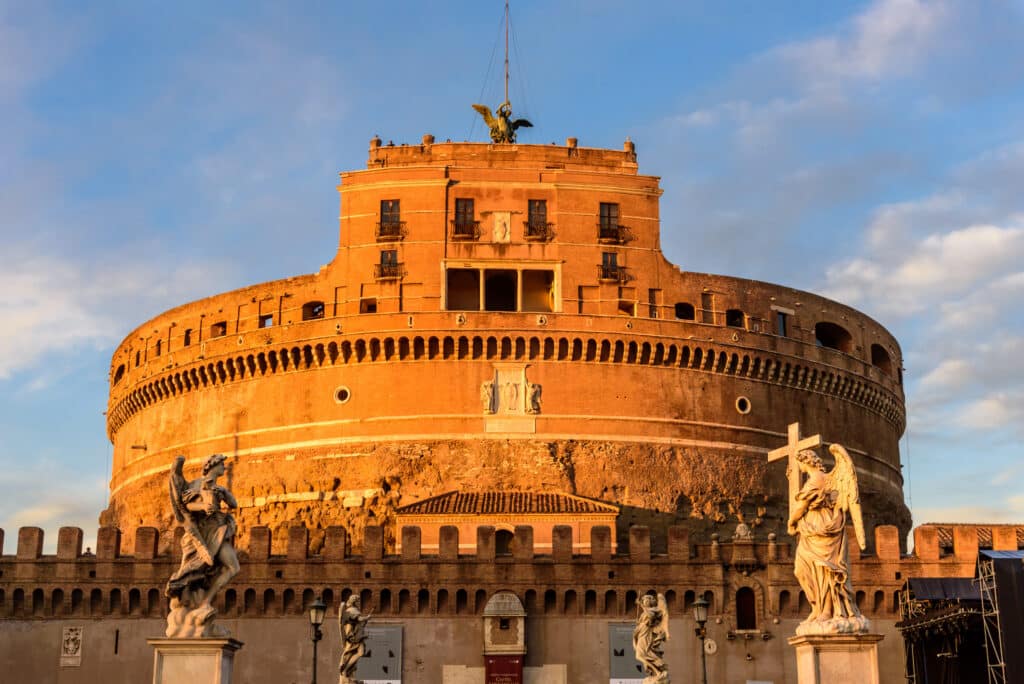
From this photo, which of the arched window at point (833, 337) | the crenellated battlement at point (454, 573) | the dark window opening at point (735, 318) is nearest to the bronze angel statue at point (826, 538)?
the crenellated battlement at point (454, 573)

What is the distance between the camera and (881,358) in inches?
2402

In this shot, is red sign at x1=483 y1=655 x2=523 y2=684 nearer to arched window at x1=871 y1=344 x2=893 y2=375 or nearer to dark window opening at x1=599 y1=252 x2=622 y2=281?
dark window opening at x1=599 y1=252 x2=622 y2=281

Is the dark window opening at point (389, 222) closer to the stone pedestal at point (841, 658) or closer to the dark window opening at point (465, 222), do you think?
the dark window opening at point (465, 222)

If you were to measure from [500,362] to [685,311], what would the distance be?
7.61 m

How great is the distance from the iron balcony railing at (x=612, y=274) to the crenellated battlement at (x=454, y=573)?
11.6 metres

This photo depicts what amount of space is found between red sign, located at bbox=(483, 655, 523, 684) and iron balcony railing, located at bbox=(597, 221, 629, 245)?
16954mm

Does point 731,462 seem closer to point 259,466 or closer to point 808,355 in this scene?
point 808,355

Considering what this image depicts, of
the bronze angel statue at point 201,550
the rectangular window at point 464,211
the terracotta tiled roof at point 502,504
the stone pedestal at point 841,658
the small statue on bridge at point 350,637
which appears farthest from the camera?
the rectangular window at point 464,211

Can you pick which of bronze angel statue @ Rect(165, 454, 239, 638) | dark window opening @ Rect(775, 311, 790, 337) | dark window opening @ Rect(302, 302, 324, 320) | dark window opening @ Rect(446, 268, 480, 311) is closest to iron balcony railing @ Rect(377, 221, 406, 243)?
dark window opening @ Rect(446, 268, 480, 311)

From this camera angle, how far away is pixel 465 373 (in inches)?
2036

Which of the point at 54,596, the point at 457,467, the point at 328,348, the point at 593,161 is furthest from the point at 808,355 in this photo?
the point at 54,596

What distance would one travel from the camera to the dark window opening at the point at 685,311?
53875 mm

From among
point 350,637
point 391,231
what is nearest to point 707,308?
point 391,231

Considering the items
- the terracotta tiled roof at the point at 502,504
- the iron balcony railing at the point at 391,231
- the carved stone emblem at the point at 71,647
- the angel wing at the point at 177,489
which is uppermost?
the iron balcony railing at the point at 391,231
